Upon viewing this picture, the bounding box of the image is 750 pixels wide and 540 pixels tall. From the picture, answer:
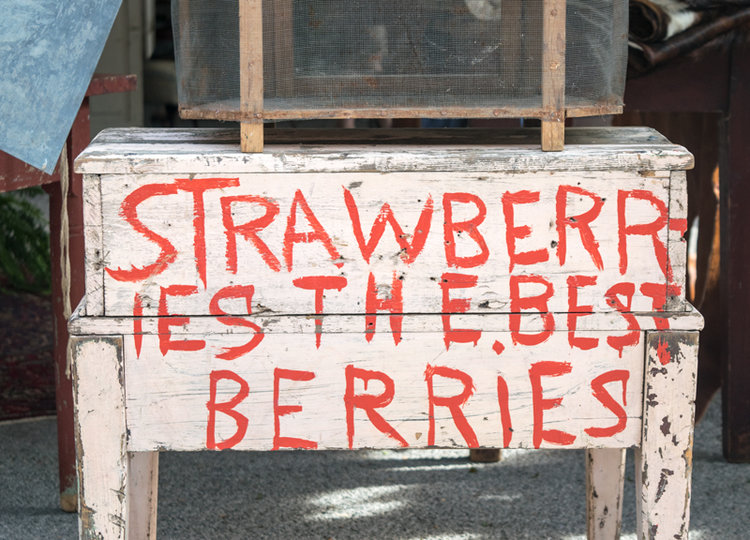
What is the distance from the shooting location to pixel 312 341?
1.98 m

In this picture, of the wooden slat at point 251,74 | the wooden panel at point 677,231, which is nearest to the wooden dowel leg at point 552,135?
the wooden panel at point 677,231

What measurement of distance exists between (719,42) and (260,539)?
6.55 ft

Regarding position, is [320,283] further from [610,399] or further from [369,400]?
[610,399]

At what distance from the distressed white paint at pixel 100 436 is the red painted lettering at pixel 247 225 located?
0.92 ft

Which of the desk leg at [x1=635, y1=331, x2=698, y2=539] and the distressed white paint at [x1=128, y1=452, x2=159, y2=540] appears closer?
the desk leg at [x1=635, y1=331, x2=698, y2=539]

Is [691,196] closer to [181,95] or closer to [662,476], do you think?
[662,476]

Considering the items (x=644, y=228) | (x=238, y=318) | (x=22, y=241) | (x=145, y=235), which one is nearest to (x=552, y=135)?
(x=644, y=228)

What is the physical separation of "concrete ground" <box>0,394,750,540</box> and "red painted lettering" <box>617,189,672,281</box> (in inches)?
44.1

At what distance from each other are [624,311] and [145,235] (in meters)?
0.94

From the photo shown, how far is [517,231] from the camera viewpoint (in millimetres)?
1956

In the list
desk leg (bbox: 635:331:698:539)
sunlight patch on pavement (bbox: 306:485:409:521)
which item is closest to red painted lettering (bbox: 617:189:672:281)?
desk leg (bbox: 635:331:698:539)

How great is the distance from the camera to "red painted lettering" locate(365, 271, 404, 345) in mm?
1964

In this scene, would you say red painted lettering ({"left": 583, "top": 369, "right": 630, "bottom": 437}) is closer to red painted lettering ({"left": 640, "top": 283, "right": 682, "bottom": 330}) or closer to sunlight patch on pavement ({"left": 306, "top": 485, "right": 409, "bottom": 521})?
red painted lettering ({"left": 640, "top": 283, "right": 682, "bottom": 330})

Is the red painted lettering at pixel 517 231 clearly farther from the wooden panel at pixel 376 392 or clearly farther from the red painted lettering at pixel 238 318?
the red painted lettering at pixel 238 318
